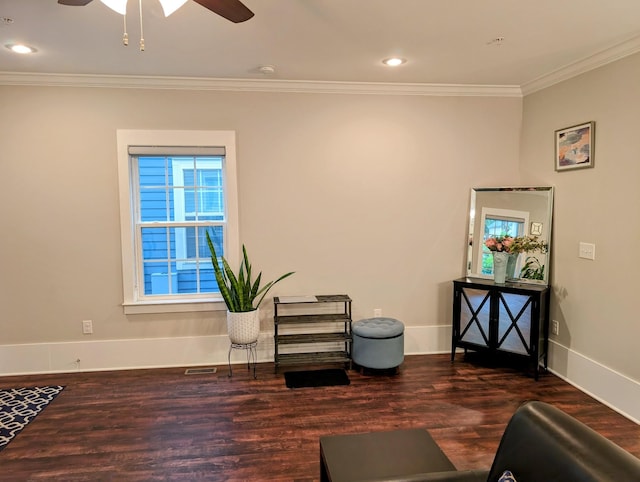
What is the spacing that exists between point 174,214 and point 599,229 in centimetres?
348

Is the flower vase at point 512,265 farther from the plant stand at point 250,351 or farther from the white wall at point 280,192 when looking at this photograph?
the plant stand at point 250,351

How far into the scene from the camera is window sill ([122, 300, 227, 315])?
382cm

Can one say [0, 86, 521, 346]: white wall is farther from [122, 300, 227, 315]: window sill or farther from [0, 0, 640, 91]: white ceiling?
[0, 0, 640, 91]: white ceiling

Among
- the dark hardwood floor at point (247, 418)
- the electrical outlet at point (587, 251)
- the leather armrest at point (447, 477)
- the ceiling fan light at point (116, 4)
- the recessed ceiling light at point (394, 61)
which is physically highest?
the recessed ceiling light at point (394, 61)

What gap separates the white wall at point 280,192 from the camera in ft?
12.0

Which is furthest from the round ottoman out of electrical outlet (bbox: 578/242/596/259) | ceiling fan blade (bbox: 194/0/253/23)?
ceiling fan blade (bbox: 194/0/253/23)

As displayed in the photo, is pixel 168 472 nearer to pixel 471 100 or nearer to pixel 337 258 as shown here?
pixel 337 258

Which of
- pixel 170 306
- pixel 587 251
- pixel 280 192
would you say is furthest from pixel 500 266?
pixel 170 306

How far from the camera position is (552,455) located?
1.19 metres

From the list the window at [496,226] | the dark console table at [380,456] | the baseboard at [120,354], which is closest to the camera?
the dark console table at [380,456]

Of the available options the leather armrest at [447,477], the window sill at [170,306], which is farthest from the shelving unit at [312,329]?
the leather armrest at [447,477]

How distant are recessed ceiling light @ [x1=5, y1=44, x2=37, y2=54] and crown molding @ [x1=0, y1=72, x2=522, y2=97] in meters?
0.54

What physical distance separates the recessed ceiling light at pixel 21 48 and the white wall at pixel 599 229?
4.04 metres

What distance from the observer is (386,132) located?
4027 millimetres
